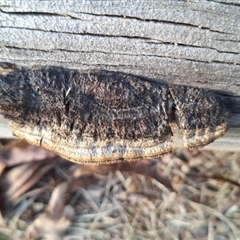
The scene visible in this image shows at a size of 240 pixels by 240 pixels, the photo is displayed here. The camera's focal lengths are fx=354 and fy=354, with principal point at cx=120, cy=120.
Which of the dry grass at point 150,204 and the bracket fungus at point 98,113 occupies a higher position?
the bracket fungus at point 98,113

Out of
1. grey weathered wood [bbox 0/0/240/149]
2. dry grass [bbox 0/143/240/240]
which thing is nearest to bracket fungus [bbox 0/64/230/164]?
grey weathered wood [bbox 0/0/240/149]

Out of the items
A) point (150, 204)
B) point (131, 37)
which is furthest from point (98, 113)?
point (150, 204)

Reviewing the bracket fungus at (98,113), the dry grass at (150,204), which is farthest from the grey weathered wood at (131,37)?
the dry grass at (150,204)

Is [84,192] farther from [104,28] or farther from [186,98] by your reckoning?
[104,28]

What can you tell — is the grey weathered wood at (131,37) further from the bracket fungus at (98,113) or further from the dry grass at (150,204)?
the dry grass at (150,204)

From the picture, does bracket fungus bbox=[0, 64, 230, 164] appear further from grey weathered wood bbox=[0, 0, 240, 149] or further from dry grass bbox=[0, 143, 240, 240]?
dry grass bbox=[0, 143, 240, 240]
